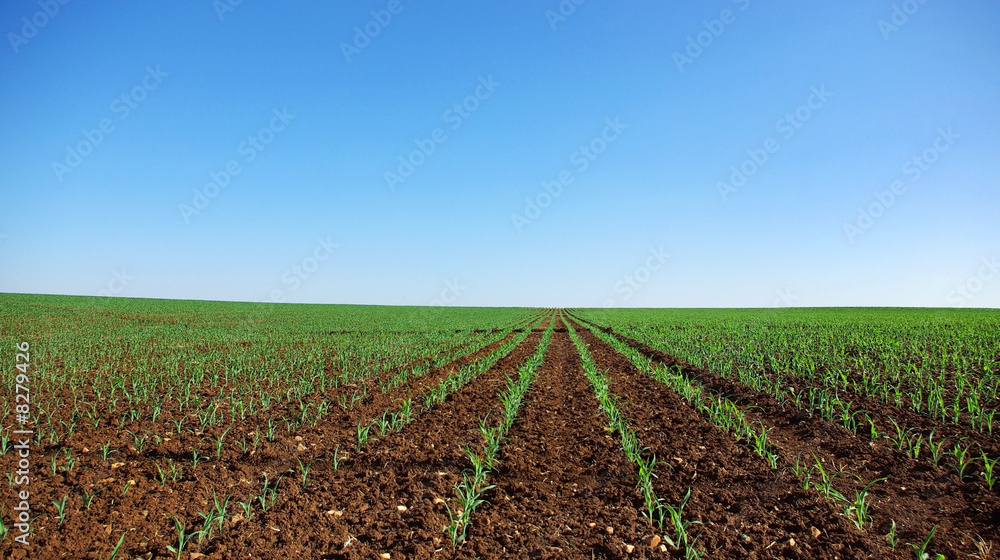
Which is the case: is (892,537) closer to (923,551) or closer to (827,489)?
(923,551)

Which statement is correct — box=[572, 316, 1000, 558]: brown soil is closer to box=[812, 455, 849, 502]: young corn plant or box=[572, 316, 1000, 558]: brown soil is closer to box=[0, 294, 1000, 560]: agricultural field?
box=[0, 294, 1000, 560]: agricultural field

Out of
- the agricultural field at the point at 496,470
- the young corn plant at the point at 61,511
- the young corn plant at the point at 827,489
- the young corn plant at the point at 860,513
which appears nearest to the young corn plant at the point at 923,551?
the agricultural field at the point at 496,470

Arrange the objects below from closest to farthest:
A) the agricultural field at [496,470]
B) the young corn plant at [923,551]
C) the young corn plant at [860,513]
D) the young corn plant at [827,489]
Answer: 1. the young corn plant at [923,551]
2. the agricultural field at [496,470]
3. the young corn plant at [860,513]
4. the young corn plant at [827,489]

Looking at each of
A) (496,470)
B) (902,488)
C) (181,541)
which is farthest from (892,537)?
(181,541)

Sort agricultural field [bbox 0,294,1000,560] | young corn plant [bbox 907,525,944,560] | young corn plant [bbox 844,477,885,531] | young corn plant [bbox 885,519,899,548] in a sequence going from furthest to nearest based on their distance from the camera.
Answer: young corn plant [bbox 844,477,885,531] → agricultural field [bbox 0,294,1000,560] → young corn plant [bbox 885,519,899,548] → young corn plant [bbox 907,525,944,560]

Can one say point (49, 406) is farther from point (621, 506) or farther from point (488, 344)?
point (488, 344)

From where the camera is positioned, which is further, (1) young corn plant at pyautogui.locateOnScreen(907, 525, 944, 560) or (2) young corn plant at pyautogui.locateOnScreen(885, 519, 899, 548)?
(2) young corn plant at pyautogui.locateOnScreen(885, 519, 899, 548)

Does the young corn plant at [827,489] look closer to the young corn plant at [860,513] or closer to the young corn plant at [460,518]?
the young corn plant at [860,513]

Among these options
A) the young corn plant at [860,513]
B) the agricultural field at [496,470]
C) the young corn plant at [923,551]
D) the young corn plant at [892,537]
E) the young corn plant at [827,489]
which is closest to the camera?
the young corn plant at [923,551]

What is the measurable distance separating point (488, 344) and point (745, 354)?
10088 mm

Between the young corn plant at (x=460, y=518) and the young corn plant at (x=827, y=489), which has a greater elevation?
the young corn plant at (x=827, y=489)

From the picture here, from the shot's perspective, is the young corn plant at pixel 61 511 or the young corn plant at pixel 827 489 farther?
the young corn plant at pixel 827 489

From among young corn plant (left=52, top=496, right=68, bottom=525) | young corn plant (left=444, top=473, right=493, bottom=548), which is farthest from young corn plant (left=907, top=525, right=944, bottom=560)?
young corn plant (left=52, top=496, right=68, bottom=525)

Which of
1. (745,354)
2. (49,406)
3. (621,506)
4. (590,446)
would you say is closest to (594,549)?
(621,506)
